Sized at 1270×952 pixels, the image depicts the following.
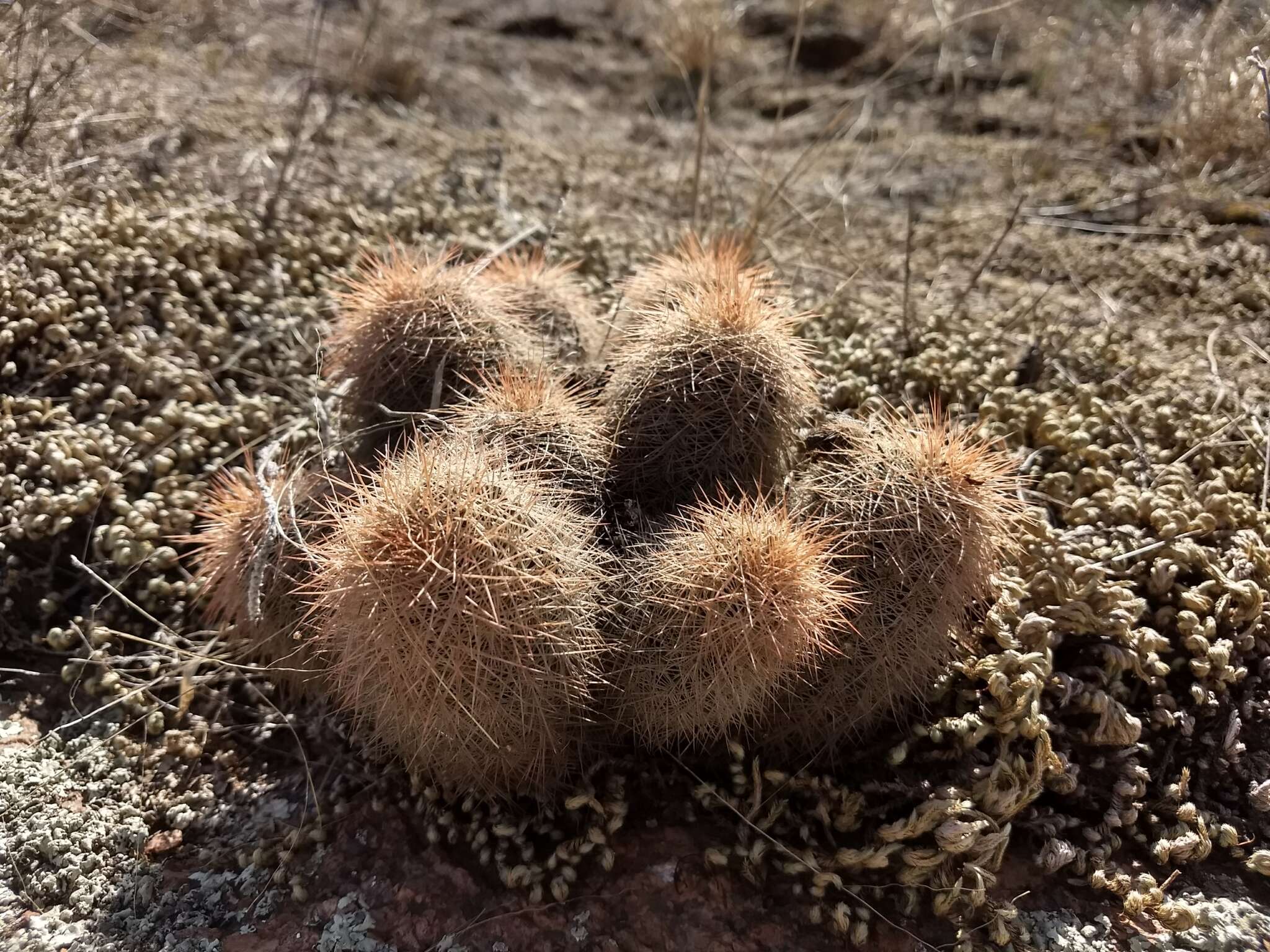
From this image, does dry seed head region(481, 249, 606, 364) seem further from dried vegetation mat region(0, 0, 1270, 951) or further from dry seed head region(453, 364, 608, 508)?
dry seed head region(453, 364, 608, 508)

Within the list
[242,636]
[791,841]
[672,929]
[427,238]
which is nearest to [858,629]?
[791,841]

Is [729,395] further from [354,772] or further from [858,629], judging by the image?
[354,772]

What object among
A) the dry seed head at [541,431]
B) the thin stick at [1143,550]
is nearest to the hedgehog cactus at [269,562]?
the dry seed head at [541,431]

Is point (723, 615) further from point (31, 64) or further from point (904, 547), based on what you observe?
point (31, 64)

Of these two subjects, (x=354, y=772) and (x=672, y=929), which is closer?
(x=672, y=929)

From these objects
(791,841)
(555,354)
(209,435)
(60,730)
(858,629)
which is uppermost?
(555,354)
